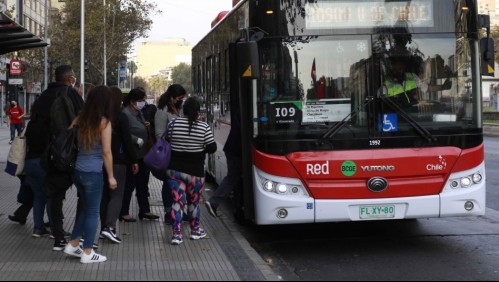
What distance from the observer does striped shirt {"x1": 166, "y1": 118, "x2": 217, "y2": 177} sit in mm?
7277

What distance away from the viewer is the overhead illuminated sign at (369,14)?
709cm

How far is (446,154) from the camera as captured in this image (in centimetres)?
699

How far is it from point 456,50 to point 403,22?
68 cm

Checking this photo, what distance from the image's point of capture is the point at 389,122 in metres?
7.02

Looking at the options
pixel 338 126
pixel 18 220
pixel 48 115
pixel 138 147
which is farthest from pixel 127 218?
pixel 338 126

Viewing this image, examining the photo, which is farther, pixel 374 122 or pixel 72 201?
pixel 72 201

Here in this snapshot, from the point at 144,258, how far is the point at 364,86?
3013 millimetres

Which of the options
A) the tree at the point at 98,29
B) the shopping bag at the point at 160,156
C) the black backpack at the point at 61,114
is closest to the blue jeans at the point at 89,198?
the black backpack at the point at 61,114

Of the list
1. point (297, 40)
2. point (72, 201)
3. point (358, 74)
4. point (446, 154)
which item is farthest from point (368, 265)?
point (72, 201)

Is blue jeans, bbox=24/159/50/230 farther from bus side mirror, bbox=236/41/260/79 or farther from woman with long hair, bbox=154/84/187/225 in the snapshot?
bus side mirror, bbox=236/41/260/79

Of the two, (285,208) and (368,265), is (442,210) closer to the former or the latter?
(368,265)

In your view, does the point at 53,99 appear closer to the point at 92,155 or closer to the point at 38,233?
the point at 92,155

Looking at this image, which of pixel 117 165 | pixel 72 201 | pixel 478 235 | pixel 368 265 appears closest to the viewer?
pixel 368 265

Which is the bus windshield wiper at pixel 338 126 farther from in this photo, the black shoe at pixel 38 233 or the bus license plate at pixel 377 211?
the black shoe at pixel 38 233
